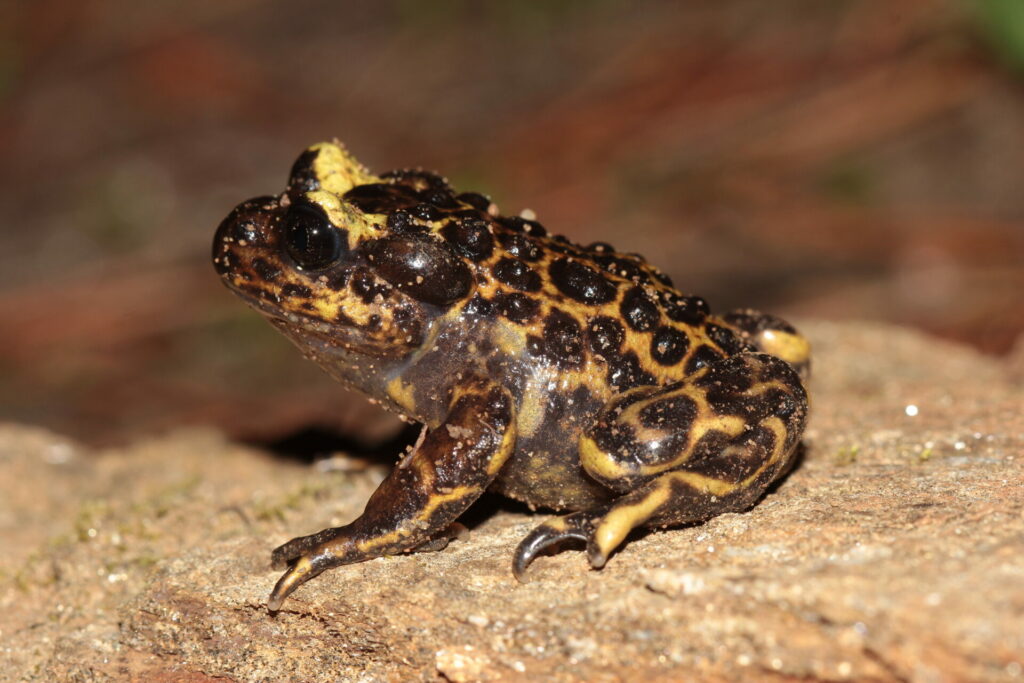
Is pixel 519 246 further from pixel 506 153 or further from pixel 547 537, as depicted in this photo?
pixel 506 153

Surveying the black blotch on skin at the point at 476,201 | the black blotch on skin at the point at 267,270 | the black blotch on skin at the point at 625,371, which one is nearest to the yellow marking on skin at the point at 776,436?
the black blotch on skin at the point at 625,371

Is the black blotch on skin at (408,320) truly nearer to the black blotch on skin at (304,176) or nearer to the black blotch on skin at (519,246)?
the black blotch on skin at (519,246)

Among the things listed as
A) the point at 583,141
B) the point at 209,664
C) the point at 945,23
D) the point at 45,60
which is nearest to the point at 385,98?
the point at 583,141

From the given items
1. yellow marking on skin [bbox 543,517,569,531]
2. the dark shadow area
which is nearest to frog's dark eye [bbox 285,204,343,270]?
yellow marking on skin [bbox 543,517,569,531]

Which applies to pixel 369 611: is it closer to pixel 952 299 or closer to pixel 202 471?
pixel 202 471

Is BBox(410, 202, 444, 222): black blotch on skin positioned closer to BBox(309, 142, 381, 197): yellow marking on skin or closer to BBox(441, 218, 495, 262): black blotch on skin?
BBox(441, 218, 495, 262): black blotch on skin
